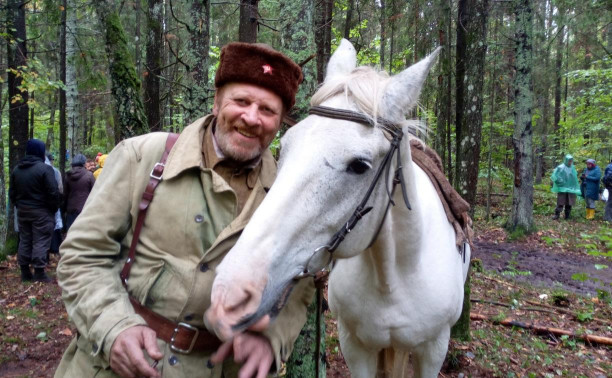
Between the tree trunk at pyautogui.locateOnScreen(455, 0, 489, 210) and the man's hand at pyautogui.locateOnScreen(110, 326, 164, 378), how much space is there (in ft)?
16.9

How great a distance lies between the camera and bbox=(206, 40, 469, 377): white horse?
142cm

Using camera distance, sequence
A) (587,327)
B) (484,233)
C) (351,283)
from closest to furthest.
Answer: (351,283) → (587,327) → (484,233)

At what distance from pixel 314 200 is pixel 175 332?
822 millimetres

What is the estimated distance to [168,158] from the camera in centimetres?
188

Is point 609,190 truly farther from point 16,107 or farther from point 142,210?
point 16,107

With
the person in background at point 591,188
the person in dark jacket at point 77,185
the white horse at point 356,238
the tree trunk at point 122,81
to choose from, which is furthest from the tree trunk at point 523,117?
the person in dark jacket at point 77,185

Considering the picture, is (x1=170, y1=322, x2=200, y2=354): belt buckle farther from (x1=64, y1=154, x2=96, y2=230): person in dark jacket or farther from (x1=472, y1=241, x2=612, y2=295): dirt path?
(x1=472, y1=241, x2=612, y2=295): dirt path

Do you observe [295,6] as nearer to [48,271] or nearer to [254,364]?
[254,364]

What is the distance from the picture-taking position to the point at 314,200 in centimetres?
157

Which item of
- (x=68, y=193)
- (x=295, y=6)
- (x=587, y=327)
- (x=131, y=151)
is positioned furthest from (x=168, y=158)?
(x=68, y=193)

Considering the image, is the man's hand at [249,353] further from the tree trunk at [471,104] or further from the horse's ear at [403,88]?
the tree trunk at [471,104]

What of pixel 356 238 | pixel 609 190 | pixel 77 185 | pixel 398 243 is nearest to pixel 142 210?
pixel 356 238

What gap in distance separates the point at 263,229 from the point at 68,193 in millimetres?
8005

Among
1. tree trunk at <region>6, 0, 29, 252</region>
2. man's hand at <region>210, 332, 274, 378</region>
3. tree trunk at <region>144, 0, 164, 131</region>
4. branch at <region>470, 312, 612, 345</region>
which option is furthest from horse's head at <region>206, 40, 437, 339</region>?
tree trunk at <region>6, 0, 29, 252</region>
